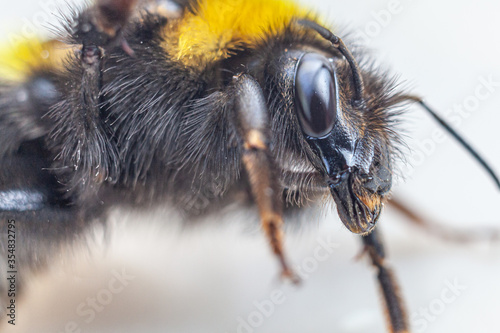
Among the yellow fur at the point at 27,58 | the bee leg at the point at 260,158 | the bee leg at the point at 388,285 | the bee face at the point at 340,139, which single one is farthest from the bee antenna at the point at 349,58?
the yellow fur at the point at 27,58

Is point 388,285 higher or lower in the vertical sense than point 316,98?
lower

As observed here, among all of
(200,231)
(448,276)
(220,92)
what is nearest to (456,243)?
(448,276)

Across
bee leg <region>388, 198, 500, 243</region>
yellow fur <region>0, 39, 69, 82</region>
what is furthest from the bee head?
bee leg <region>388, 198, 500, 243</region>

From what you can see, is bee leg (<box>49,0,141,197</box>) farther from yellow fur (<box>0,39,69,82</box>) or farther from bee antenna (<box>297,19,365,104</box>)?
bee antenna (<box>297,19,365,104</box>)

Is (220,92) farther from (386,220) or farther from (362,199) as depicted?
(386,220)

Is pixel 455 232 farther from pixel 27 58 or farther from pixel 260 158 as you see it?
pixel 27 58

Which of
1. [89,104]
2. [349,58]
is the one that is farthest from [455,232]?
[89,104]

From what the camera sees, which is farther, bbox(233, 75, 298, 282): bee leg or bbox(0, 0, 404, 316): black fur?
bbox(0, 0, 404, 316): black fur
